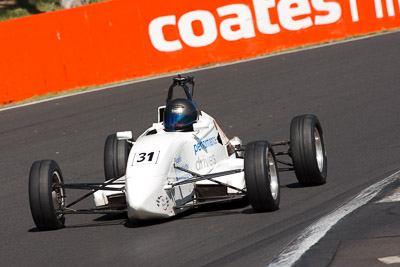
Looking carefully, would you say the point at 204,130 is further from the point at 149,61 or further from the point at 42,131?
the point at 149,61

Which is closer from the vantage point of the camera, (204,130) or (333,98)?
(204,130)

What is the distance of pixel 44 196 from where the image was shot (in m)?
8.73

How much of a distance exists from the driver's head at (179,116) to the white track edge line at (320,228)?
6.53 feet

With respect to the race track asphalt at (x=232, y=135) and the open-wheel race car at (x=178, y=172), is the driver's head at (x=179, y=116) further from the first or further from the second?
the race track asphalt at (x=232, y=135)

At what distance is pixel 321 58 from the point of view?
1941 cm

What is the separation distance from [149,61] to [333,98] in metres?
5.47

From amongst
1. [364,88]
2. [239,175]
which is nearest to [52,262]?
[239,175]

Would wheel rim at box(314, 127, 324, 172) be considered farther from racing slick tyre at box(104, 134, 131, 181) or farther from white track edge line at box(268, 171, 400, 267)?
racing slick tyre at box(104, 134, 131, 181)

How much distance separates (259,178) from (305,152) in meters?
1.23

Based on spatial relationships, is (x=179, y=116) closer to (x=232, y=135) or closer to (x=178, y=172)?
(x=178, y=172)

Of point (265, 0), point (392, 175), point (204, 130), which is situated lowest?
point (392, 175)

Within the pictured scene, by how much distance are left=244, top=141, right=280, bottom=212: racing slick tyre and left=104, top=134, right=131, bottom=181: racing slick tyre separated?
6.77ft

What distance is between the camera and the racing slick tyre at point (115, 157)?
1017cm

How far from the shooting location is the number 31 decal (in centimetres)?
857
